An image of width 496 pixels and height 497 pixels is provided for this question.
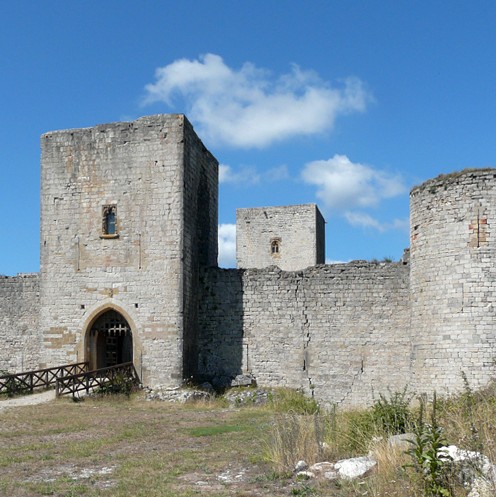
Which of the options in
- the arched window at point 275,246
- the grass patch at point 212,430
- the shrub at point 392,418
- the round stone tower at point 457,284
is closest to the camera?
the shrub at point 392,418

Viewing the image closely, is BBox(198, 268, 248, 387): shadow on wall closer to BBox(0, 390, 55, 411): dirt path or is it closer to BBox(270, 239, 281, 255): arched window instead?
BBox(0, 390, 55, 411): dirt path

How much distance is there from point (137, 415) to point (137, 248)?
5604 millimetres

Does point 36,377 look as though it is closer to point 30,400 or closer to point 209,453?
point 30,400

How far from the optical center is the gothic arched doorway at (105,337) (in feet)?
62.4

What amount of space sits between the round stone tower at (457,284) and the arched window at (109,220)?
28.2 feet

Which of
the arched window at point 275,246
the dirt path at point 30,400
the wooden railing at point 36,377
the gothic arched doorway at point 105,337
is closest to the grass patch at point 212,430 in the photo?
the dirt path at point 30,400

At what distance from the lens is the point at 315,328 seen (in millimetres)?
18812

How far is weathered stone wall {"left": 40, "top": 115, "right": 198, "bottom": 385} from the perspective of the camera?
59.9ft

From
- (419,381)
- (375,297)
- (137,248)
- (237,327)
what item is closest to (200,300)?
(237,327)

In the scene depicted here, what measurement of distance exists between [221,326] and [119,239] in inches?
156

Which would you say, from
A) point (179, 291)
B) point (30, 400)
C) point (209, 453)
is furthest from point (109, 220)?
point (209, 453)

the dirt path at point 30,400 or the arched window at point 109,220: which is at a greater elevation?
the arched window at point 109,220

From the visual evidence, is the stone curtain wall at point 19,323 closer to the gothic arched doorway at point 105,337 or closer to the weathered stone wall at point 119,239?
the weathered stone wall at point 119,239

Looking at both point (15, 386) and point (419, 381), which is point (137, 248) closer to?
point (15, 386)
